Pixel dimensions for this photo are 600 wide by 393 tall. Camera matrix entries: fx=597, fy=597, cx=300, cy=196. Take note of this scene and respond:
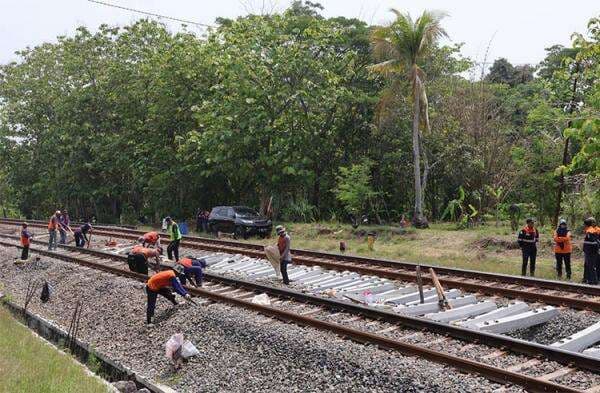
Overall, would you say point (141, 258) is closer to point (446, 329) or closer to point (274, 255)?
point (274, 255)

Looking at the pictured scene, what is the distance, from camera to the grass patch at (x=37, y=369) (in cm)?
823

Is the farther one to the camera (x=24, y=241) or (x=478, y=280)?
(x=24, y=241)

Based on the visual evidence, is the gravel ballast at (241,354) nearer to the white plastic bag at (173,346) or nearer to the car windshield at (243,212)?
the white plastic bag at (173,346)

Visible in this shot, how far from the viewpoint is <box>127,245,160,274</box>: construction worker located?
51.8 ft

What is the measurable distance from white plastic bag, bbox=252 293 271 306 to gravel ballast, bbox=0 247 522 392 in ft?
2.13

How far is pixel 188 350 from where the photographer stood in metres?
9.83

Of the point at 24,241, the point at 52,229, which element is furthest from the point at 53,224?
the point at 24,241

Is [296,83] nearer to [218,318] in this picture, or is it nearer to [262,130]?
[262,130]

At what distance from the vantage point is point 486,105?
30953 mm

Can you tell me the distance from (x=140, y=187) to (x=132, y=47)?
1009cm

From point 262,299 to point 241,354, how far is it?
325 centimetres

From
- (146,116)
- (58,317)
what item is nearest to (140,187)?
(146,116)

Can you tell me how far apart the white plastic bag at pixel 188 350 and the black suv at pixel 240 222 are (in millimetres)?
16842

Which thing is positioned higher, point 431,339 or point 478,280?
point 478,280
